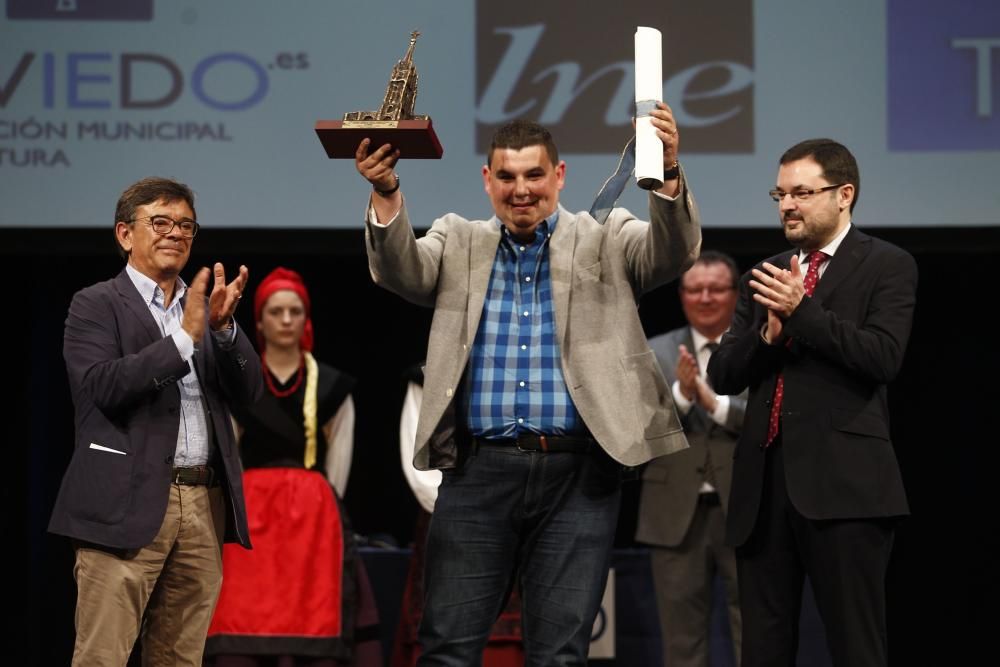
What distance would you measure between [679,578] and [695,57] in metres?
2.04

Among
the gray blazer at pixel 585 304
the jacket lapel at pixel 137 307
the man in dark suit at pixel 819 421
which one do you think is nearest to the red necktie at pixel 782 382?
the man in dark suit at pixel 819 421

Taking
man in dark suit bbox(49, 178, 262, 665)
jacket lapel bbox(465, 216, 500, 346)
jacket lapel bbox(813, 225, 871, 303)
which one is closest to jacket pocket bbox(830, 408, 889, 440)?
jacket lapel bbox(813, 225, 871, 303)

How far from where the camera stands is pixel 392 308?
5.73 m

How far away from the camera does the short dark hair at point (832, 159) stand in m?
2.94

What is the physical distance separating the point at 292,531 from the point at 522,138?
76.0 inches

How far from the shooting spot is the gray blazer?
265cm

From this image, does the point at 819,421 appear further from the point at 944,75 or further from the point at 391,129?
the point at 944,75

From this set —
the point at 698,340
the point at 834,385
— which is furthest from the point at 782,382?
the point at 698,340

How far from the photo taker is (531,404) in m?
2.71

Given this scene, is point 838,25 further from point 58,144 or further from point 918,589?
point 58,144

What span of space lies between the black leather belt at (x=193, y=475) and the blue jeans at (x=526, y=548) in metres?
0.61

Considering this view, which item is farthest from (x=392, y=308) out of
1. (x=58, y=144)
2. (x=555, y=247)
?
(x=555, y=247)

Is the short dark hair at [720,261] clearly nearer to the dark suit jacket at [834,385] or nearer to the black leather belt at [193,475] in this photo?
the dark suit jacket at [834,385]

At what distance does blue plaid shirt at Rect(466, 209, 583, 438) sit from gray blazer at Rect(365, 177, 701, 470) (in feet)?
0.11
